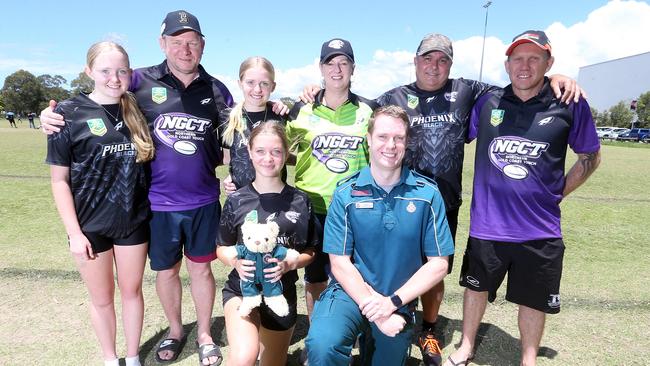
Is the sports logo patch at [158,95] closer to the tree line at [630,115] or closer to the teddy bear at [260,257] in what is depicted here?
the teddy bear at [260,257]

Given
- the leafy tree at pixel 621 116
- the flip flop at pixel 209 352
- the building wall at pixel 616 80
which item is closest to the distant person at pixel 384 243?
the flip flop at pixel 209 352

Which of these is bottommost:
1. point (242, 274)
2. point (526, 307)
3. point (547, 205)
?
point (526, 307)

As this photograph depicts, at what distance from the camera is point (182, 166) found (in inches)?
128

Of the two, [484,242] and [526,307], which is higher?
[484,242]

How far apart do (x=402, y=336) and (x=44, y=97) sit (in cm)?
11575

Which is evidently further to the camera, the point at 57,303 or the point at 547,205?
the point at 57,303

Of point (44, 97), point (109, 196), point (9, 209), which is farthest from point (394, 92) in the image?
point (44, 97)

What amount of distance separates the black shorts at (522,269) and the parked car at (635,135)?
196 ft

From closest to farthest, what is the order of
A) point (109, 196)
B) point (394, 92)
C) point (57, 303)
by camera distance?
point (109, 196), point (394, 92), point (57, 303)

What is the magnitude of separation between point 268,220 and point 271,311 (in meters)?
A: 0.65

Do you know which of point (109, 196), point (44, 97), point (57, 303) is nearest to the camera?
point (109, 196)

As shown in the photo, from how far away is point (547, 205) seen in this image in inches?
126

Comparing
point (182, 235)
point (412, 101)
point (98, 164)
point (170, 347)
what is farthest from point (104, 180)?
point (412, 101)

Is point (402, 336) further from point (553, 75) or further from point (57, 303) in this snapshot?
point (57, 303)
